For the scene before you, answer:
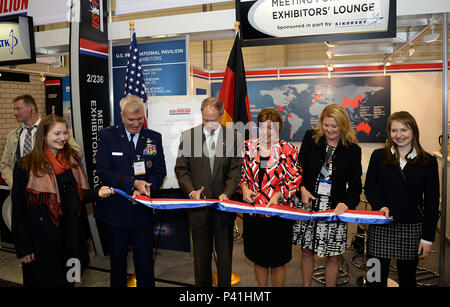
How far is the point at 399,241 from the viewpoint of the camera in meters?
2.41

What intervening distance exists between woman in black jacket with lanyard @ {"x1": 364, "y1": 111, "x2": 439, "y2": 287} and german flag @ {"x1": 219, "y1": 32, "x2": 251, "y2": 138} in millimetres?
1533

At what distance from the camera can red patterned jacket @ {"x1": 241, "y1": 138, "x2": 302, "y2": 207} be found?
2.47 m

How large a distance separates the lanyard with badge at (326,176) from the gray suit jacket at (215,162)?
65cm

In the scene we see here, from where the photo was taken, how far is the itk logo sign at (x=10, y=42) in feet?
13.4

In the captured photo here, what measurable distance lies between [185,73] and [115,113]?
105cm

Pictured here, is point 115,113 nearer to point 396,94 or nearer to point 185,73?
point 185,73

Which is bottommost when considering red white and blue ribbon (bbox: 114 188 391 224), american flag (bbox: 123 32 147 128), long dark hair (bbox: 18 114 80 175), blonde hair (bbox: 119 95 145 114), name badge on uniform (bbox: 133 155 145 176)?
red white and blue ribbon (bbox: 114 188 391 224)

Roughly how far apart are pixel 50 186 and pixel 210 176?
1174mm

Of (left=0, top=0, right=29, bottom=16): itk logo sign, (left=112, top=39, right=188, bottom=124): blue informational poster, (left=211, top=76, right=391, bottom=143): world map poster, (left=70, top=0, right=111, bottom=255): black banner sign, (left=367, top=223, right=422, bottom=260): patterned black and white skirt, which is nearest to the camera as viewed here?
(left=367, top=223, right=422, bottom=260): patterned black and white skirt

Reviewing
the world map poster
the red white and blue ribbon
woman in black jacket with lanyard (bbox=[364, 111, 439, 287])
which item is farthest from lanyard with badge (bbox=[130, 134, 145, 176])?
the world map poster

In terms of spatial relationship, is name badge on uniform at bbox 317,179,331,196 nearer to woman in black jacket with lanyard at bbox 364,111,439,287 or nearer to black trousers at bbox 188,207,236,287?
woman in black jacket with lanyard at bbox 364,111,439,287

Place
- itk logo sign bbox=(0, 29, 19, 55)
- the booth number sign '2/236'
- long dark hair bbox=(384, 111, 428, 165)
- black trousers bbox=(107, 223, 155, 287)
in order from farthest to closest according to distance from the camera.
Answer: itk logo sign bbox=(0, 29, 19, 55) < the booth number sign '2/236' < black trousers bbox=(107, 223, 155, 287) < long dark hair bbox=(384, 111, 428, 165)

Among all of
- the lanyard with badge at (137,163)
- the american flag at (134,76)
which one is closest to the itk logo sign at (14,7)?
the american flag at (134,76)

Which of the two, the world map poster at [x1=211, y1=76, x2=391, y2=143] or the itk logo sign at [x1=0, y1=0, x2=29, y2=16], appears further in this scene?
the world map poster at [x1=211, y1=76, x2=391, y2=143]
